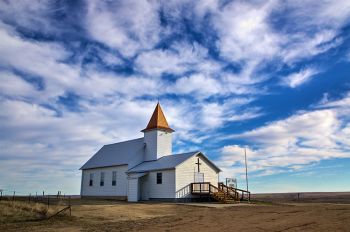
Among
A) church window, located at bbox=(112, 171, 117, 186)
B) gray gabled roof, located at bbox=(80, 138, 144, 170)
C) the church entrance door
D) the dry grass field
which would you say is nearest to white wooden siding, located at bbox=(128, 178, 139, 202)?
Result: gray gabled roof, located at bbox=(80, 138, 144, 170)

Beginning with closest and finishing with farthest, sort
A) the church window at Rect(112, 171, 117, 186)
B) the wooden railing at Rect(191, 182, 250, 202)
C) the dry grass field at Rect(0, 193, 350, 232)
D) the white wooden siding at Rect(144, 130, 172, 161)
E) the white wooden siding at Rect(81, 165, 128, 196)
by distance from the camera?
the dry grass field at Rect(0, 193, 350, 232)
the wooden railing at Rect(191, 182, 250, 202)
the white wooden siding at Rect(81, 165, 128, 196)
the white wooden siding at Rect(144, 130, 172, 161)
the church window at Rect(112, 171, 117, 186)

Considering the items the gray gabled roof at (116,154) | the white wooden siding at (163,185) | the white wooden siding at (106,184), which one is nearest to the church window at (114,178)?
the white wooden siding at (106,184)

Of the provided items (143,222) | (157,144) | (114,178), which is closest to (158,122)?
(157,144)

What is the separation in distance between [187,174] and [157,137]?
279 inches

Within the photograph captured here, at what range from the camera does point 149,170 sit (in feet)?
124

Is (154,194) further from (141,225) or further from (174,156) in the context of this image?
(141,225)

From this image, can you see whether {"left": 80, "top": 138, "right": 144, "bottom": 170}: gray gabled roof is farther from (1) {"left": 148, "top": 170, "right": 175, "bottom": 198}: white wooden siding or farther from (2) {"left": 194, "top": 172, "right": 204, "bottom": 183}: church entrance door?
(2) {"left": 194, "top": 172, "right": 204, "bottom": 183}: church entrance door

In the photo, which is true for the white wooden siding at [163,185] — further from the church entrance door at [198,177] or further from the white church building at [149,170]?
the church entrance door at [198,177]

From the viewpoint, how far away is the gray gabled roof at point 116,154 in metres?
42.5

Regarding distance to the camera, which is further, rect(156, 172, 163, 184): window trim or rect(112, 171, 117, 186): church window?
rect(112, 171, 117, 186): church window

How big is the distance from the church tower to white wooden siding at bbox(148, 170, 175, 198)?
13.1 ft

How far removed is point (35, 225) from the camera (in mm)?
17812

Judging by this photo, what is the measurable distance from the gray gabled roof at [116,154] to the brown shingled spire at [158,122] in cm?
236

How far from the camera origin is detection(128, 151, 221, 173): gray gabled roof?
36541 millimetres
